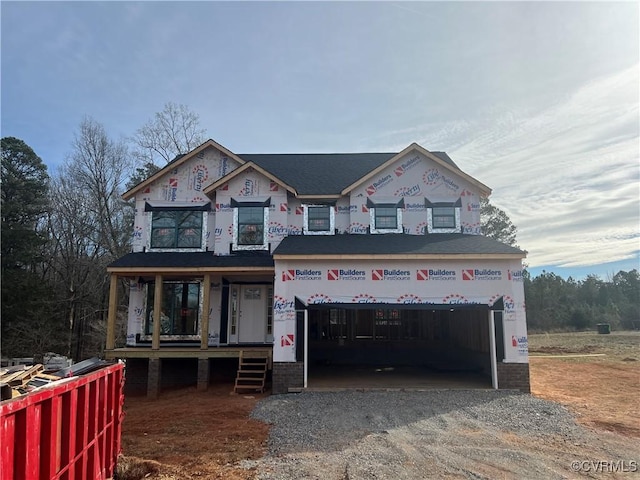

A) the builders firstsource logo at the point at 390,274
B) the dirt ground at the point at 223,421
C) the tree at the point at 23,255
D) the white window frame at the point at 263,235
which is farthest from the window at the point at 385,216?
the tree at the point at 23,255

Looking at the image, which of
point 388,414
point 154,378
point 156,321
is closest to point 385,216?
point 388,414

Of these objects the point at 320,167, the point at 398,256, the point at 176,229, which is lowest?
the point at 398,256

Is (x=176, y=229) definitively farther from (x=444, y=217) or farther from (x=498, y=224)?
(x=498, y=224)

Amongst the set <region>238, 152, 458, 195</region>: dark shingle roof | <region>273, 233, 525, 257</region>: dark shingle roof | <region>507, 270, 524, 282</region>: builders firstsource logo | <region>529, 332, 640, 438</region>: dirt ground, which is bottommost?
<region>529, 332, 640, 438</region>: dirt ground

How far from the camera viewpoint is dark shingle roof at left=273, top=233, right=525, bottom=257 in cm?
1337

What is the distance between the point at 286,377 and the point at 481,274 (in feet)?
22.1

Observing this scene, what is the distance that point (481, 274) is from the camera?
43.9 feet

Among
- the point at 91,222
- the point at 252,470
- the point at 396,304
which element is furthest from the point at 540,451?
the point at 91,222

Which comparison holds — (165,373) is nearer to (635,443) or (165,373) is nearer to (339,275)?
(339,275)

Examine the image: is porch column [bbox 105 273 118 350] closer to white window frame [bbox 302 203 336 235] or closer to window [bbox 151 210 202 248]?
window [bbox 151 210 202 248]

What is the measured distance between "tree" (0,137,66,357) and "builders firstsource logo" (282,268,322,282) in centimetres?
2021

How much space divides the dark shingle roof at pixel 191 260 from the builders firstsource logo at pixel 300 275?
1.48 m

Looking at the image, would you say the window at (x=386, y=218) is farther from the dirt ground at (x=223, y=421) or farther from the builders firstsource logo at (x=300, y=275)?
the dirt ground at (x=223, y=421)

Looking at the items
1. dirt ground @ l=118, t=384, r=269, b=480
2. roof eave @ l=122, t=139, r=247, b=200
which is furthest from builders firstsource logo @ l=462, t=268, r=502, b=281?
roof eave @ l=122, t=139, r=247, b=200
